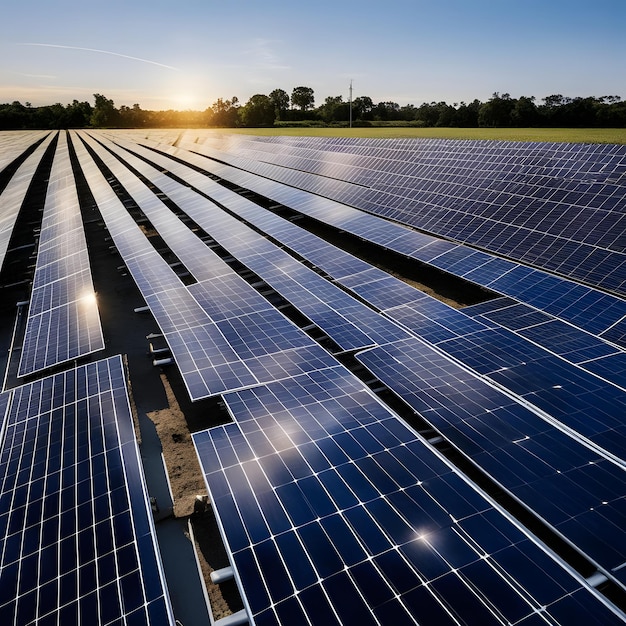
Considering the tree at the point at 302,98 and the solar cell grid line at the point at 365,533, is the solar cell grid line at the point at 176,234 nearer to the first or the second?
the solar cell grid line at the point at 365,533

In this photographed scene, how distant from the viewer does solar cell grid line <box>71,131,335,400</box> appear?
45.8 feet

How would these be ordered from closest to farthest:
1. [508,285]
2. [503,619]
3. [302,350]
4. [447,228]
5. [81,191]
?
1. [503,619]
2. [302,350]
3. [508,285]
4. [447,228]
5. [81,191]

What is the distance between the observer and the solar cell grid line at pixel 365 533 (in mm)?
7016

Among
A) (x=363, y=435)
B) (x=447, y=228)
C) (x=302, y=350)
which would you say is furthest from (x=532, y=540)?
(x=447, y=228)

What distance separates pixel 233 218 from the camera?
1280 inches

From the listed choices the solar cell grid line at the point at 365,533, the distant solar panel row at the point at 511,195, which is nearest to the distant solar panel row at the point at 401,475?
the solar cell grid line at the point at 365,533

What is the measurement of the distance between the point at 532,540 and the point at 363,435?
4.24 meters

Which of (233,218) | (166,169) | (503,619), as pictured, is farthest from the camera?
(166,169)

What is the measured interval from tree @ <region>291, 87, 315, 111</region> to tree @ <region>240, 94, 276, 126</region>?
34673 mm

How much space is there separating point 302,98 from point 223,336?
18960cm

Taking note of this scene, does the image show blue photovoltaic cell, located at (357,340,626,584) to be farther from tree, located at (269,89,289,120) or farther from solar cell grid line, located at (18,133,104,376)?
tree, located at (269,89,289,120)

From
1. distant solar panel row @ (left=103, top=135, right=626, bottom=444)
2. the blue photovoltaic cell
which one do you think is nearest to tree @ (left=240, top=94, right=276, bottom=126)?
distant solar panel row @ (left=103, top=135, right=626, bottom=444)

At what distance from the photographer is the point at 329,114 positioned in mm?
149250

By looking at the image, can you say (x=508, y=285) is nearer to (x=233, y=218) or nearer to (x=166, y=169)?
(x=233, y=218)
